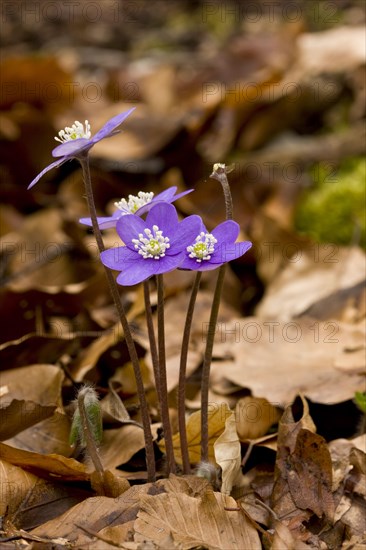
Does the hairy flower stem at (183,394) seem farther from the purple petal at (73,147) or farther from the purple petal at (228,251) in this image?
the purple petal at (73,147)

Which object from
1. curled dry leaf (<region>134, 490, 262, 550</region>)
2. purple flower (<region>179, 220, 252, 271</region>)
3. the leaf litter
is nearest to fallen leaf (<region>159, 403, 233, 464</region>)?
the leaf litter

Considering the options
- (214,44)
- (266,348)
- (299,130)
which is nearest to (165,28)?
(214,44)

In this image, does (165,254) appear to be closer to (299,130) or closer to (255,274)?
(255,274)

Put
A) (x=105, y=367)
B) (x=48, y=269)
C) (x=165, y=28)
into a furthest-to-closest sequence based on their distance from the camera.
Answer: (x=165, y=28) → (x=48, y=269) → (x=105, y=367)

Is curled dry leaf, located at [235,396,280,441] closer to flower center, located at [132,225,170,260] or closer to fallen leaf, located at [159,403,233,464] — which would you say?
fallen leaf, located at [159,403,233,464]

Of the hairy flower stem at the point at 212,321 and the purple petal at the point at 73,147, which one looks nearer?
the purple petal at the point at 73,147

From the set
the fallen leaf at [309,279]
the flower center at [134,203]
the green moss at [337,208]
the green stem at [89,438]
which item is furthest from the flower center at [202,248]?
the green moss at [337,208]
